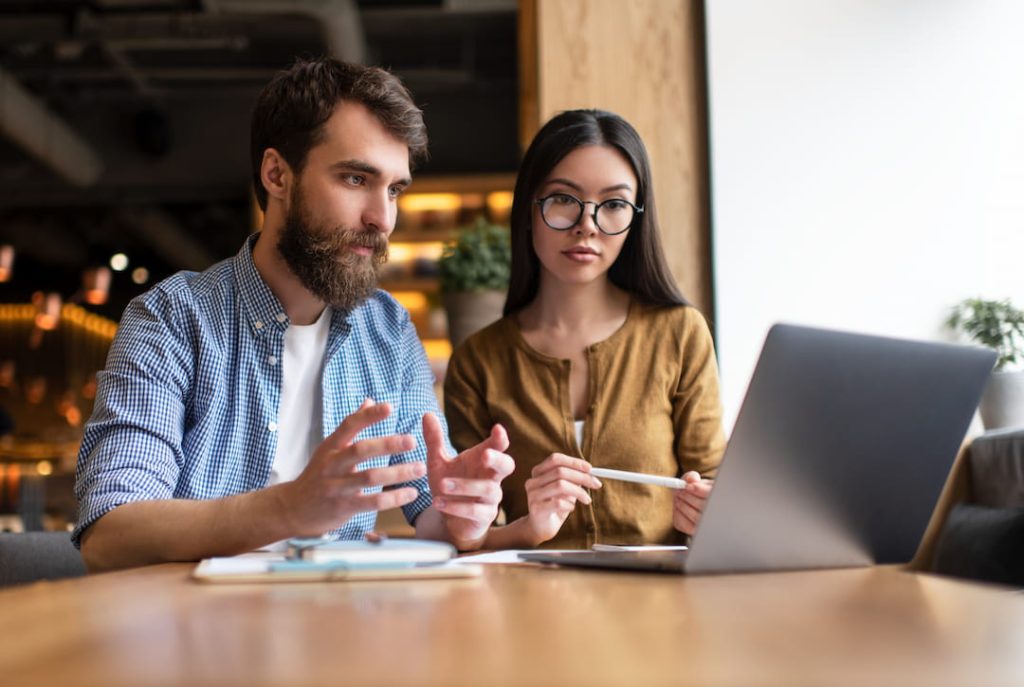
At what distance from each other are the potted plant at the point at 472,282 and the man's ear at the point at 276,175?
3.35 ft

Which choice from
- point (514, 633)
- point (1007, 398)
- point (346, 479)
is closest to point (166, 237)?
point (1007, 398)

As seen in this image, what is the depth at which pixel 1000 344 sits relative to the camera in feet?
9.29

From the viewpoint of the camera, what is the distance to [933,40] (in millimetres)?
3041

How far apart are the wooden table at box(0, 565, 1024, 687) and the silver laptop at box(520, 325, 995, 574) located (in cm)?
10

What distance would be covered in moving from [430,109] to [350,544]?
8.64 metres

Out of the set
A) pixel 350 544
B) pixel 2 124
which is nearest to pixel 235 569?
pixel 350 544

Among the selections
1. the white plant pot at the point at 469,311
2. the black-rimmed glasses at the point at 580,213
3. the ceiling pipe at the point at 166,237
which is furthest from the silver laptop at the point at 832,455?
the ceiling pipe at the point at 166,237

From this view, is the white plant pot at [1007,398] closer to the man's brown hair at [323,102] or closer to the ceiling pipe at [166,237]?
the man's brown hair at [323,102]

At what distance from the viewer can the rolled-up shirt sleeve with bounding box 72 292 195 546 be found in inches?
58.8

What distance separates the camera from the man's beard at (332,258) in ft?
5.99

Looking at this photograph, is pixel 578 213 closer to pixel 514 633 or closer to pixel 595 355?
pixel 595 355

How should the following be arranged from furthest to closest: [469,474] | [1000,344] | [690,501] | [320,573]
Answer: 1. [1000,344]
2. [690,501]
3. [469,474]
4. [320,573]

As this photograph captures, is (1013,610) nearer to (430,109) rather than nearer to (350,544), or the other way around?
(350,544)

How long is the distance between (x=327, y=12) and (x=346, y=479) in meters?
6.24
